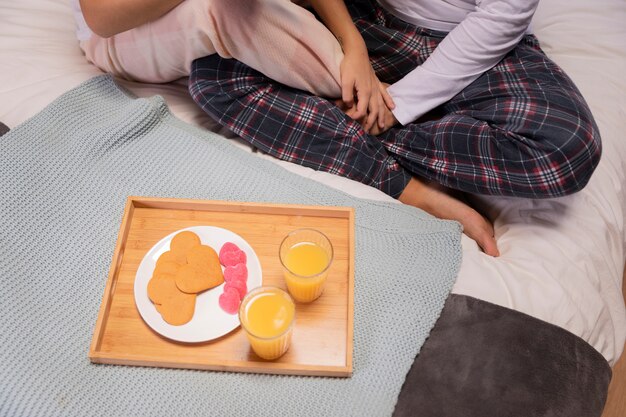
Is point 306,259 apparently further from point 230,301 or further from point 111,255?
point 111,255

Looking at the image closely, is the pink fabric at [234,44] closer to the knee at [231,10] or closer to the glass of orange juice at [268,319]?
the knee at [231,10]

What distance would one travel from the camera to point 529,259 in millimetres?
986

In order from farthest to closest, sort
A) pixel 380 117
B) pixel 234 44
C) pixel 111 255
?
pixel 380 117 → pixel 234 44 → pixel 111 255

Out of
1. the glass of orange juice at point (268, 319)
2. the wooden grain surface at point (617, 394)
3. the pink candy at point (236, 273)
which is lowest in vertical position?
the wooden grain surface at point (617, 394)

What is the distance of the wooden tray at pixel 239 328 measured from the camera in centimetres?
80

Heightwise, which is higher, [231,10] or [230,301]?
[231,10]

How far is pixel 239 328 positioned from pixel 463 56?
0.70m

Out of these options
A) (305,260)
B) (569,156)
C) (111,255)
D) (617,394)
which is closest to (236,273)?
(305,260)

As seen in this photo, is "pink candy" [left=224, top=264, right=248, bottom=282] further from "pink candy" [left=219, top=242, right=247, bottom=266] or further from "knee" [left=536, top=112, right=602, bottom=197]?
"knee" [left=536, top=112, right=602, bottom=197]

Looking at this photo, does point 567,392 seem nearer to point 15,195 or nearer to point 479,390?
point 479,390

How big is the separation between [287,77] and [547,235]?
592 mm

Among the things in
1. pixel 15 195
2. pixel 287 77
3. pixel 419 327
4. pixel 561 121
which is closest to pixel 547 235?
pixel 561 121

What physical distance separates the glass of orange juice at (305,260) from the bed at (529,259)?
219mm

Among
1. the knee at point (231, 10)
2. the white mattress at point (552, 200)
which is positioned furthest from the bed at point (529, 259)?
the knee at point (231, 10)
